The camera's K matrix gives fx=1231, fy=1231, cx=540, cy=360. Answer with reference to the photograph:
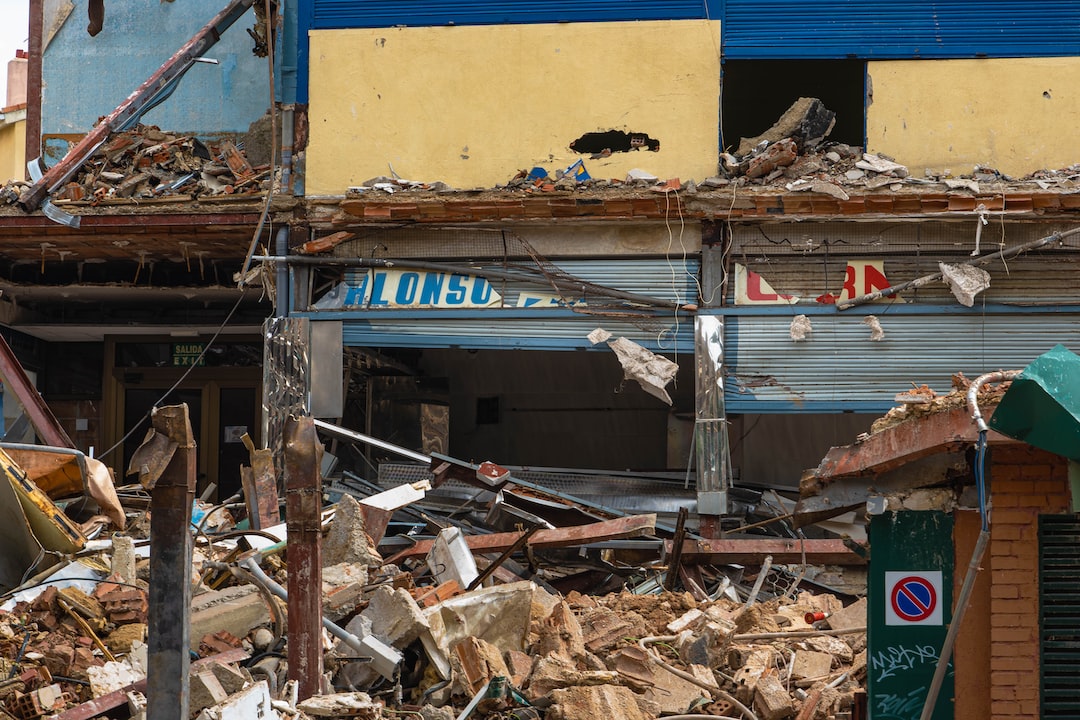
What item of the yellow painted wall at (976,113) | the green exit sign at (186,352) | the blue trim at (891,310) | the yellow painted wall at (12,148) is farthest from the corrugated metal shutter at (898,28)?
the yellow painted wall at (12,148)

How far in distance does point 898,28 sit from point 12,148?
14076 millimetres

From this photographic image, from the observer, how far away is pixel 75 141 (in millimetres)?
15812

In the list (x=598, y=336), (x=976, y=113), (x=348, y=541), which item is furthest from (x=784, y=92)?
(x=348, y=541)

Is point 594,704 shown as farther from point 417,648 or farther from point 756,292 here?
point 756,292

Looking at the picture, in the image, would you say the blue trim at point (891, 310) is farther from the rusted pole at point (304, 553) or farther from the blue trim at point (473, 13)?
the rusted pole at point (304, 553)

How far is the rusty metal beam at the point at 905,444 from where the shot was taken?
6121mm

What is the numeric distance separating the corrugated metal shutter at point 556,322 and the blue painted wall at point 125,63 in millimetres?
4344

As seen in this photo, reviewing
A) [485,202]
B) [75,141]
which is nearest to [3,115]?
[75,141]

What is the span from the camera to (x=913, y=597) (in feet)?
22.7

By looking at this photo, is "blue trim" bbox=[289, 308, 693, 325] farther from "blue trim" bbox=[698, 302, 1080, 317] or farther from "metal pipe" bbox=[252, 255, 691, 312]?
"blue trim" bbox=[698, 302, 1080, 317]

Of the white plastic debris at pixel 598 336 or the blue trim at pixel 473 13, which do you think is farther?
the blue trim at pixel 473 13

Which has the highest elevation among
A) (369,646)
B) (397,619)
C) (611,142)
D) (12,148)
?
(12,148)

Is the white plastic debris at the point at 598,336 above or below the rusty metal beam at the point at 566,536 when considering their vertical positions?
above

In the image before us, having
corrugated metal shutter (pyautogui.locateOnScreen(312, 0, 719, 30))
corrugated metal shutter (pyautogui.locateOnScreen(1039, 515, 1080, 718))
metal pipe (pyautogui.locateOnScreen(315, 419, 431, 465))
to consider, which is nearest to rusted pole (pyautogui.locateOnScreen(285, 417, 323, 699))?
corrugated metal shutter (pyautogui.locateOnScreen(1039, 515, 1080, 718))
